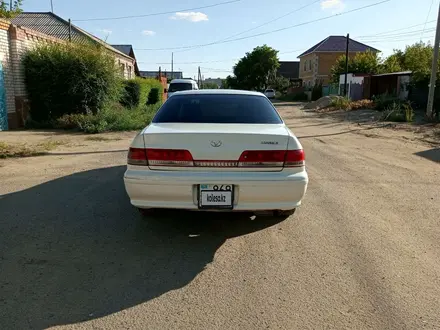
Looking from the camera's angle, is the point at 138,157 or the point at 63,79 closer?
the point at 138,157

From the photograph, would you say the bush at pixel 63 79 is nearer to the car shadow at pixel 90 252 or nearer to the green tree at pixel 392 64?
the car shadow at pixel 90 252

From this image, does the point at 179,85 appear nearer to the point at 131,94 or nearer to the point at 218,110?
the point at 131,94

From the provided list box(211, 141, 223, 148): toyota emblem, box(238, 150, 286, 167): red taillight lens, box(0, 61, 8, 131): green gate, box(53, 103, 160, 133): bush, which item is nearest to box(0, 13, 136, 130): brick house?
box(0, 61, 8, 131): green gate

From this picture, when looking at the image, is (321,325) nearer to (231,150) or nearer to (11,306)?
(231,150)

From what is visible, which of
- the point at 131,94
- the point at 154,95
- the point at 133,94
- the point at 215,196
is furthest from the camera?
the point at 154,95

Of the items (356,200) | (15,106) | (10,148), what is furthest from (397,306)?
(15,106)

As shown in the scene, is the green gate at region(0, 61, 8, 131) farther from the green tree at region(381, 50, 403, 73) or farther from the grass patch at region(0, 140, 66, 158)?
the green tree at region(381, 50, 403, 73)

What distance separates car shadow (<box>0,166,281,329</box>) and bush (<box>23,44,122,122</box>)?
31.5 feet

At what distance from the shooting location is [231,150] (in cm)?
370

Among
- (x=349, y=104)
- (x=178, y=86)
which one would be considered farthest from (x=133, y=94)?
(x=349, y=104)

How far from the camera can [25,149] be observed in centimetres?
927

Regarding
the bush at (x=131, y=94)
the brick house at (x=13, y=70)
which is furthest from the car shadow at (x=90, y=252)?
the bush at (x=131, y=94)

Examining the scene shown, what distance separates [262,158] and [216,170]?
455 mm

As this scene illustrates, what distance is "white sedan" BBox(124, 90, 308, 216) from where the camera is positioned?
366cm
